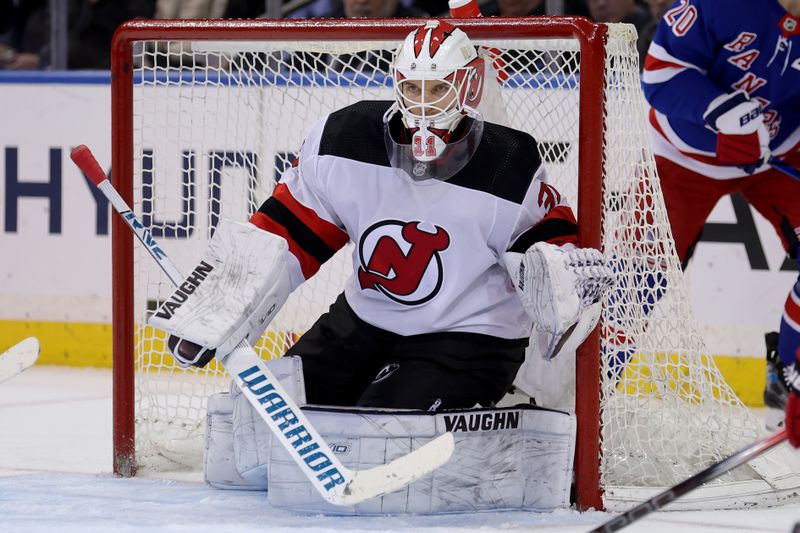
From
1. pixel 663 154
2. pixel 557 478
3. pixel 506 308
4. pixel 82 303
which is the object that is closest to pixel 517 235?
pixel 506 308

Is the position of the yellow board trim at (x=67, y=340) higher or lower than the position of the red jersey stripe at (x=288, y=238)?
lower

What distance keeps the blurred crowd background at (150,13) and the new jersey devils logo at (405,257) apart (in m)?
1.74

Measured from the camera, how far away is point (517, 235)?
2271mm

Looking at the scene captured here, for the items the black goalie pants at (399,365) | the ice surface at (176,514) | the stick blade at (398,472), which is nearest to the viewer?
the stick blade at (398,472)

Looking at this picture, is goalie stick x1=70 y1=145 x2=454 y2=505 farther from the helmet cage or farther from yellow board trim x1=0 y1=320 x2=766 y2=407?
yellow board trim x1=0 y1=320 x2=766 y2=407

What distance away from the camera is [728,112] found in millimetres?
2627

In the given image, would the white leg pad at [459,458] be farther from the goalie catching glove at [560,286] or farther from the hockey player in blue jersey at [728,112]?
the hockey player in blue jersey at [728,112]

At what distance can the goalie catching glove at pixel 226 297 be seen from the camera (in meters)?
2.16

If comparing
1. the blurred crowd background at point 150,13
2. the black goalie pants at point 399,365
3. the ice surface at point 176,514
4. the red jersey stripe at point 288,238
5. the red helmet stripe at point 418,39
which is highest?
the blurred crowd background at point 150,13

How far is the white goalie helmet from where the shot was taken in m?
2.19

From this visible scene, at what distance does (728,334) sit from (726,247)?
0.25 metres

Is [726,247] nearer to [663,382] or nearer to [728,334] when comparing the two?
[728,334]

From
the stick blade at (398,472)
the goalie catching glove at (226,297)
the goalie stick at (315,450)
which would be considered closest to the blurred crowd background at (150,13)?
the goalie catching glove at (226,297)

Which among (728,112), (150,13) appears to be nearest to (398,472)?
(728,112)
